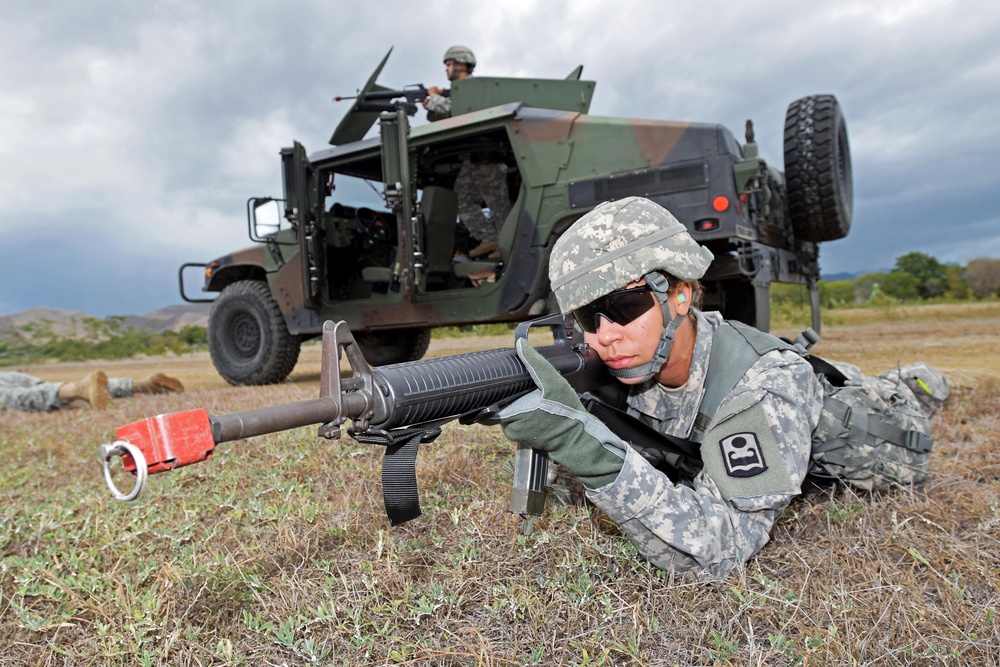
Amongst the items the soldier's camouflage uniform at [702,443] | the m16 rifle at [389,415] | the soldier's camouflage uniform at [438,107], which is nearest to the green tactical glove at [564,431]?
the soldier's camouflage uniform at [702,443]

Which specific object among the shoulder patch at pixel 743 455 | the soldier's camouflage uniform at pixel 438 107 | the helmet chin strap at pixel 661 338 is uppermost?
the soldier's camouflage uniform at pixel 438 107

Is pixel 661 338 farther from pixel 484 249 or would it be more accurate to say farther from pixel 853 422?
pixel 484 249

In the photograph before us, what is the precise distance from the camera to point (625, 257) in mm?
1995

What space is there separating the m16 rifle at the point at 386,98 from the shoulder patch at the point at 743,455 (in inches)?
205

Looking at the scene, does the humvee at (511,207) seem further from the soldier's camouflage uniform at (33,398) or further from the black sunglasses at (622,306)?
the black sunglasses at (622,306)

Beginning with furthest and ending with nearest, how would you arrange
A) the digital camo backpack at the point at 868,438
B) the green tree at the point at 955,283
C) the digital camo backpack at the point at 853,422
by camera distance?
the green tree at the point at 955,283
the digital camo backpack at the point at 868,438
the digital camo backpack at the point at 853,422

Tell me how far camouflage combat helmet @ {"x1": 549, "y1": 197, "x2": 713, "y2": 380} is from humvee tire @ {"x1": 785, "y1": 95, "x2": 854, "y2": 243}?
3705 mm

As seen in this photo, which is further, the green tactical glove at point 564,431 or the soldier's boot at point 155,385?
the soldier's boot at point 155,385

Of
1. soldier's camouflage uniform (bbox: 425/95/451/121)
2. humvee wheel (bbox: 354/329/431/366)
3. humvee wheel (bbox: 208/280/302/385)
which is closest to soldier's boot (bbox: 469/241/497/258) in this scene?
soldier's camouflage uniform (bbox: 425/95/451/121)

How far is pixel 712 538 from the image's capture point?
1.84 meters

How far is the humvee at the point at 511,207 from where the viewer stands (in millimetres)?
4883

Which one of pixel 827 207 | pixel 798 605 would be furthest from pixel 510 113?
pixel 798 605

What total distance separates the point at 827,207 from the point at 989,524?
12.1ft

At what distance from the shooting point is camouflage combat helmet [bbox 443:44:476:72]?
6.89 metres
